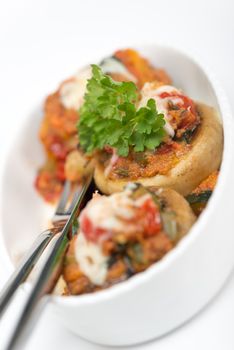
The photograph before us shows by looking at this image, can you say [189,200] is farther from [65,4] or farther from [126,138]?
[65,4]

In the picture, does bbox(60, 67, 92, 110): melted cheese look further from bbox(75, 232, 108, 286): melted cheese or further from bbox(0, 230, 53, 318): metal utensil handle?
bbox(75, 232, 108, 286): melted cheese

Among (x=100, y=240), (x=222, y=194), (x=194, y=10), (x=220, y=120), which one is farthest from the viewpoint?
(x=194, y=10)

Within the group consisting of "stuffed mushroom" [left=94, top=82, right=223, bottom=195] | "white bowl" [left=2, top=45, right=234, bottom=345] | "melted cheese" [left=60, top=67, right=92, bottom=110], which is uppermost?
"melted cheese" [left=60, top=67, right=92, bottom=110]

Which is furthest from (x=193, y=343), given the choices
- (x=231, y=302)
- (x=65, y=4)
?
(x=65, y=4)

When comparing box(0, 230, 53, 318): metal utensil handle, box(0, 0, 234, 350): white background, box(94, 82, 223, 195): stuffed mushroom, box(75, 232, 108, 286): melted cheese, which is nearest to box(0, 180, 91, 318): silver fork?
box(0, 230, 53, 318): metal utensil handle

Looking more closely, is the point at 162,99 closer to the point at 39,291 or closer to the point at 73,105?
the point at 73,105

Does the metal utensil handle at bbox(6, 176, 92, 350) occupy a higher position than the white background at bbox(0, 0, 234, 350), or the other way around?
the white background at bbox(0, 0, 234, 350)

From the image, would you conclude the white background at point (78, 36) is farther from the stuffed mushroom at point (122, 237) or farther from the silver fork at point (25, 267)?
the stuffed mushroom at point (122, 237)
